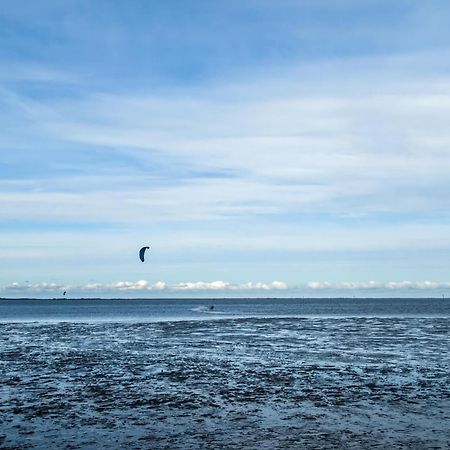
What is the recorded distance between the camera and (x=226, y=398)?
23.7 m

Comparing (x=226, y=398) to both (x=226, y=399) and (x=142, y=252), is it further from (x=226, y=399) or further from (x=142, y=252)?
(x=142, y=252)

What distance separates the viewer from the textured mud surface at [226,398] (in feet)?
57.8

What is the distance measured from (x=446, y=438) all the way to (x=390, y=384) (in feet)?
31.2

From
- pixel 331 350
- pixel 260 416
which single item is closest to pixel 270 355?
pixel 331 350

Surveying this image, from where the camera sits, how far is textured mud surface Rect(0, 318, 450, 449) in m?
17.6

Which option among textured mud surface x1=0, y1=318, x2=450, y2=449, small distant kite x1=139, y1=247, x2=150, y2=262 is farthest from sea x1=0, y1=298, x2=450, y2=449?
small distant kite x1=139, y1=247, x2=150, y2=262

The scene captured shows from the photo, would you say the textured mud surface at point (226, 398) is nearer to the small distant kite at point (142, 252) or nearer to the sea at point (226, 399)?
the sea at point (226, 399)

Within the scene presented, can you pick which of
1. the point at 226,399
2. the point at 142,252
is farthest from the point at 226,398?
the point at 142,252

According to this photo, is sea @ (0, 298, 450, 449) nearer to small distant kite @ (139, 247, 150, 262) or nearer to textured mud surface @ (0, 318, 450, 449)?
textured mud surface @ (0, 318, 450, 449)

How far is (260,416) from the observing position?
67.1 feet

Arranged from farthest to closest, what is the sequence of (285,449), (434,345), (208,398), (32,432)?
1. (434,345)
2. (208,398)
3. (32,432)
4. (285,449)

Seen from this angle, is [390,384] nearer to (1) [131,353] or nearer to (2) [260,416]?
(2) [260,416]

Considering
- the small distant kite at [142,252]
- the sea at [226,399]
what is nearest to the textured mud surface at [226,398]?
the sea at [226,399]

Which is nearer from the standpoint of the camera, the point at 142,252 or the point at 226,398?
the point at 226,398
